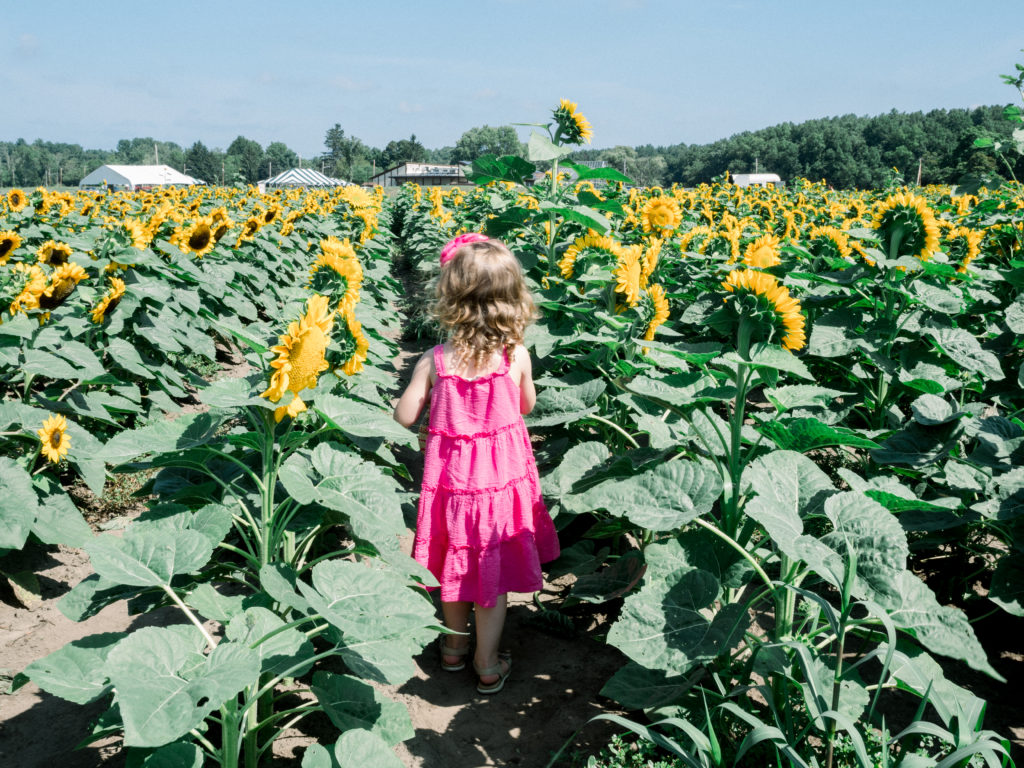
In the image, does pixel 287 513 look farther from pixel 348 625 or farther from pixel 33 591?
pixel 33 591

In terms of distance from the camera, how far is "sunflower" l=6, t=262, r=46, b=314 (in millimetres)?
3459

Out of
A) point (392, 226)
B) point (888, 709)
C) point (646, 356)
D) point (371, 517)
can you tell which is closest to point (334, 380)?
point (371, 517)

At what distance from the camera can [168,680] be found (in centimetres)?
136

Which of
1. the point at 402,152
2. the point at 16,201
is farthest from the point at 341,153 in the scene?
the point at 16,201

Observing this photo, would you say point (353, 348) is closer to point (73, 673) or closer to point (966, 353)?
point (73, 673)

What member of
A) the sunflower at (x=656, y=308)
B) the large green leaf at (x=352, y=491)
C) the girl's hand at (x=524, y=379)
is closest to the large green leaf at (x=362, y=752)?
the large green leaf at (x=352, y=491)

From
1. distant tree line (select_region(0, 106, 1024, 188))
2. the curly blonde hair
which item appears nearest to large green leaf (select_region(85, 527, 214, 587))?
the curly blonde hair

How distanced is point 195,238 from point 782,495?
499 cm

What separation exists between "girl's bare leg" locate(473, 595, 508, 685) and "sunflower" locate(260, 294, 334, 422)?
45.6 inches

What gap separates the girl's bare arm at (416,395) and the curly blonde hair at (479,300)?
131mm

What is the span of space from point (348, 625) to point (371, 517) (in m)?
0.41

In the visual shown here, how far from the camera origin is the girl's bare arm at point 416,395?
269cm

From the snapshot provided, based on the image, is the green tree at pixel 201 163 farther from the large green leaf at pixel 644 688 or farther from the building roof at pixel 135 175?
the large green leaf at pixel 644 688

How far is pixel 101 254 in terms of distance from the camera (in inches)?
173
